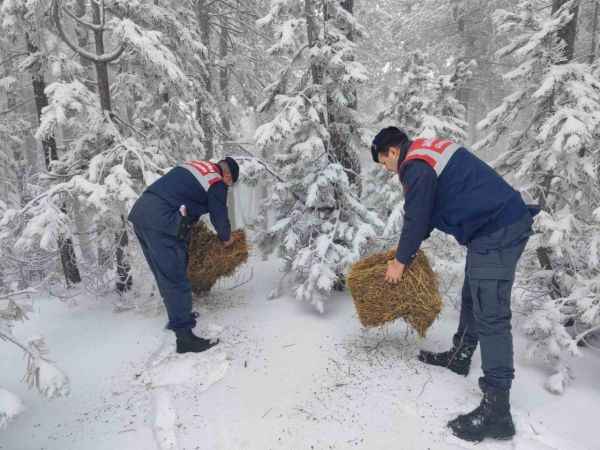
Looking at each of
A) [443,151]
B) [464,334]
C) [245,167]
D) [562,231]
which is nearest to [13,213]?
[245,167]

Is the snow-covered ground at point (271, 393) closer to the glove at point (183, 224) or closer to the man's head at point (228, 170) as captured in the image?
the glove at point (183, 224)

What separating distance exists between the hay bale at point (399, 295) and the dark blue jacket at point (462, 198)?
57 centimetres

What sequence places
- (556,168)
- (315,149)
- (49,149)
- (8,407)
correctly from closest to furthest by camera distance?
(8,407) → (556,168) → (315,149) → (49,149)

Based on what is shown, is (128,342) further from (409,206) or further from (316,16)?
(316,16)

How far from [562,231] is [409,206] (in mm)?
2778

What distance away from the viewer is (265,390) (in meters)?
3.87

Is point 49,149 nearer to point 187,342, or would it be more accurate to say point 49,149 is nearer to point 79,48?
point 79,48

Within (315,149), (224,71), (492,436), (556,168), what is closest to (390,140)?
(315,149)

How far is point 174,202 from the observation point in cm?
441

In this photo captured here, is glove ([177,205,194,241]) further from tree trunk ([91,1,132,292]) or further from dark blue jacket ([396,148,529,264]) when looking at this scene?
dark blue jacket ([396,148,529,264])

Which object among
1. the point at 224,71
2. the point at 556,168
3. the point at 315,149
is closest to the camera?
the point at 556,168

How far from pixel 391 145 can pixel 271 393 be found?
8.49ft

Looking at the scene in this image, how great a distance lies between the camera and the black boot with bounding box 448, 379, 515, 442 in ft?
10.5

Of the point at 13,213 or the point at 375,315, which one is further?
the point at 13,213
